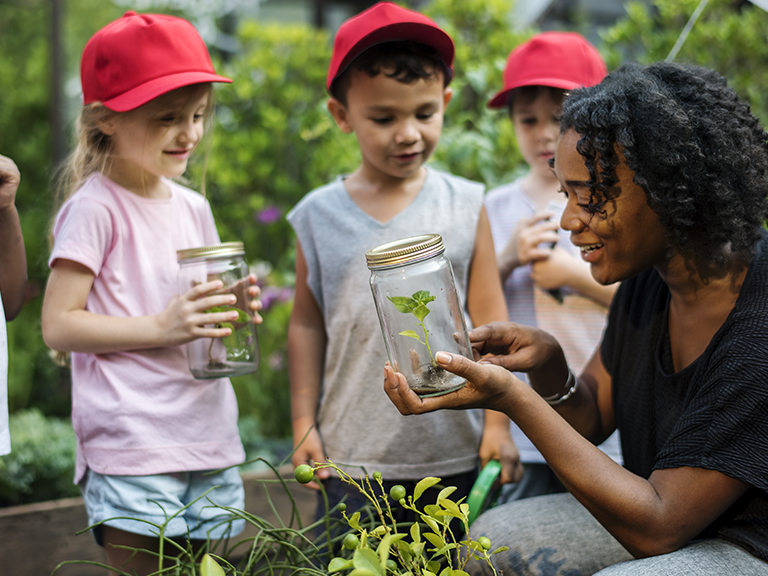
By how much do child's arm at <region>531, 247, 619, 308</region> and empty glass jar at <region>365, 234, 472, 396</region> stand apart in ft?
2.39

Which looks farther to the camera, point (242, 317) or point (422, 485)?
point (242, 317)

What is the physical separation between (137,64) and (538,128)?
4.23 feet

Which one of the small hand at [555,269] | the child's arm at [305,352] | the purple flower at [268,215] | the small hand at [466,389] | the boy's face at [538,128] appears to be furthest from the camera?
the purple flower at [268,215]

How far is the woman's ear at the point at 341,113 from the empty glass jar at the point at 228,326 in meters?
0.56

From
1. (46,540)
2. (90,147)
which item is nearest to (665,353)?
(90,147)

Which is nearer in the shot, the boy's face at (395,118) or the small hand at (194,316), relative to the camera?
the small hand at (194,316)

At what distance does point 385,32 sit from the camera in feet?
5.71

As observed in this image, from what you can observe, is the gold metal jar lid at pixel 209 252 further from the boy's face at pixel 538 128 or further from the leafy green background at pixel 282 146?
the leafy green background at pixel 282 146

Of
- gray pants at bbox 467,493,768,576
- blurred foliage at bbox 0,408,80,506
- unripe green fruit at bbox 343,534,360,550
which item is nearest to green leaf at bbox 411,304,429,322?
unripe green fruit at bbox 343,534,360,550

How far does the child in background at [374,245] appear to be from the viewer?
5.82ft

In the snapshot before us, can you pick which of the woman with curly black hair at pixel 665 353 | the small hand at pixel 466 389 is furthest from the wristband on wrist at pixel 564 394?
the small hand at pixel 466 389

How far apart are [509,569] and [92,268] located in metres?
1.20

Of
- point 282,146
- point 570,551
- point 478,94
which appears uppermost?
point 478,94

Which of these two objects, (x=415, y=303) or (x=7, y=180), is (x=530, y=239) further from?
(x=7, y=180)
